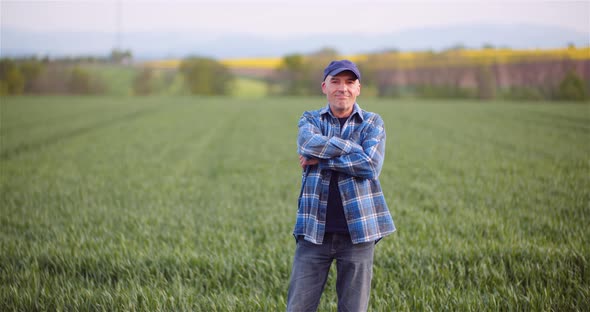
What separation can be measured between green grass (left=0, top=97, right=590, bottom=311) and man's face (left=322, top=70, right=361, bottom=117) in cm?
208

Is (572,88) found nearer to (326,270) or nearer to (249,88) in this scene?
(326,270)

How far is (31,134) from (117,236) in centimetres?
1803

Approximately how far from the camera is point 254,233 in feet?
20.9

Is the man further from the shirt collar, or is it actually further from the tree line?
the tree line

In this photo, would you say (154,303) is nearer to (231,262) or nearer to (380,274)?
(231,262)

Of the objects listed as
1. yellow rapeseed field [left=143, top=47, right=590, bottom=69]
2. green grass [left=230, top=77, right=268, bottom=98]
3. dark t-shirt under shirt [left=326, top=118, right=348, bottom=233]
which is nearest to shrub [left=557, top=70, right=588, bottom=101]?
yellow rapeseed field [left=143, top=47, right=590, bottom=69]

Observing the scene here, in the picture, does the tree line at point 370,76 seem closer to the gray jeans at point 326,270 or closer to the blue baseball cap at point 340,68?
the blue baseball cap at point 340,68

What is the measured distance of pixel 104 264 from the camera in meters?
5.08

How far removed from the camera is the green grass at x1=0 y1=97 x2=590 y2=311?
419 cm

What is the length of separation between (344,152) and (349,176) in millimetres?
188

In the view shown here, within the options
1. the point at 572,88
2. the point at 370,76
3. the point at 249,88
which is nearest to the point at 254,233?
the point at 572,88

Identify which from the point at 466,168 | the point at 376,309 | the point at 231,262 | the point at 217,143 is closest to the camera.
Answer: the point at 376,309

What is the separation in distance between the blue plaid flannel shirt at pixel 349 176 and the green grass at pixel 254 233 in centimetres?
146

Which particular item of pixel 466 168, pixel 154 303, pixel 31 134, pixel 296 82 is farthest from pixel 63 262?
pixel 296 82
